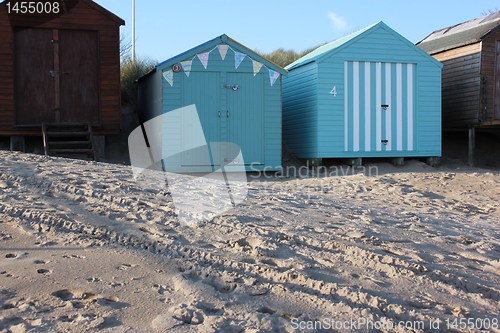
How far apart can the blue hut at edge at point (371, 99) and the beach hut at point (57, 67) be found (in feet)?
16.0

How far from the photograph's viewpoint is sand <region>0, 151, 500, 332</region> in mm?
3455

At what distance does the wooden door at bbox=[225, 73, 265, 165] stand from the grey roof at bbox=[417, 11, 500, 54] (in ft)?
23.3

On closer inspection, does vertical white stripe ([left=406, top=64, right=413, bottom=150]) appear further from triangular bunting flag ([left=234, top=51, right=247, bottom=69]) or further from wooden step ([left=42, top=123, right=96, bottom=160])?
wooden step ([left=42, top=123, right=96, bottom=160])

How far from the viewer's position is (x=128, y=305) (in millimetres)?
3523

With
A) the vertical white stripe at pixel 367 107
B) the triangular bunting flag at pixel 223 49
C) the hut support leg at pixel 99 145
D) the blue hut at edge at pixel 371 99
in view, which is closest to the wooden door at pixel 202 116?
the triangular bunting flag at pixel 223 49

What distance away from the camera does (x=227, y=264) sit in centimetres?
431

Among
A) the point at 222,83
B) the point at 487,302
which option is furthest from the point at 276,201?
the point at 222,83

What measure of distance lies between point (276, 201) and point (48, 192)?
2907 millimetres

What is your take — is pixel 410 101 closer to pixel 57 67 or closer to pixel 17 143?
pixel 57 67

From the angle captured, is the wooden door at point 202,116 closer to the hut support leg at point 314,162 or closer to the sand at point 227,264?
the hut support leg at point 314,162

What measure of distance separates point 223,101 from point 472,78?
7758 mm

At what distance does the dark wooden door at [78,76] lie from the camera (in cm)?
1224

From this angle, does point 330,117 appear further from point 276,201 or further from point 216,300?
point 216,300

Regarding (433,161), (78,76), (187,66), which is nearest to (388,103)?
(433,161)
